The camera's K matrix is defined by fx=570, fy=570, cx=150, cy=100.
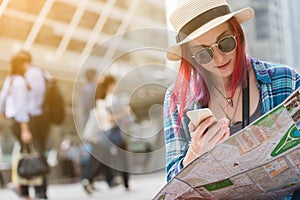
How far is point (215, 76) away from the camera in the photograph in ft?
2.72

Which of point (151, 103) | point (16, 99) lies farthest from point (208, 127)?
point (16, 99)

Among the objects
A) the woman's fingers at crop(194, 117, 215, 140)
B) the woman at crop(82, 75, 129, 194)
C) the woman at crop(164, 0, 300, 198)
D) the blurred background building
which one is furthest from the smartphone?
the woman at crop(82, 75, 129, 194)

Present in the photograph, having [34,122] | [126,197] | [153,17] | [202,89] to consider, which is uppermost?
[153,17]

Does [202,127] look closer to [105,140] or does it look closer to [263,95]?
[263,95]

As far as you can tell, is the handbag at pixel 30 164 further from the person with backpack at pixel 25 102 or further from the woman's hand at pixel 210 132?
the woman's hand at pixel 210 132

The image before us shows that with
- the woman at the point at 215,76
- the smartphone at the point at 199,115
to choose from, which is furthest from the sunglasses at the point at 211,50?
the smartphone at the point at 199,115

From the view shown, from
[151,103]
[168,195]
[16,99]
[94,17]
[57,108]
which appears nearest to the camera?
[168,195]

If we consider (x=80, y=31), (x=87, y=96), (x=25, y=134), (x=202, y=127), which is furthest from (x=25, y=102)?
(x=202, y=127)

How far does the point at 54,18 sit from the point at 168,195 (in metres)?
3.28

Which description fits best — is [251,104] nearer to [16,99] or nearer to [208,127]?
[208,127]

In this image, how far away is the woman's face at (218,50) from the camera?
0.79m

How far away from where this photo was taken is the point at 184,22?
0.82 metres

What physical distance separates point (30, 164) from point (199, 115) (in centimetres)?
194

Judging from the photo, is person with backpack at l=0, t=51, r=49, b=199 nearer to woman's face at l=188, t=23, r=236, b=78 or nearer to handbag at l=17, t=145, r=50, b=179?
handbag at l=17, t=145, r=50, b=179
